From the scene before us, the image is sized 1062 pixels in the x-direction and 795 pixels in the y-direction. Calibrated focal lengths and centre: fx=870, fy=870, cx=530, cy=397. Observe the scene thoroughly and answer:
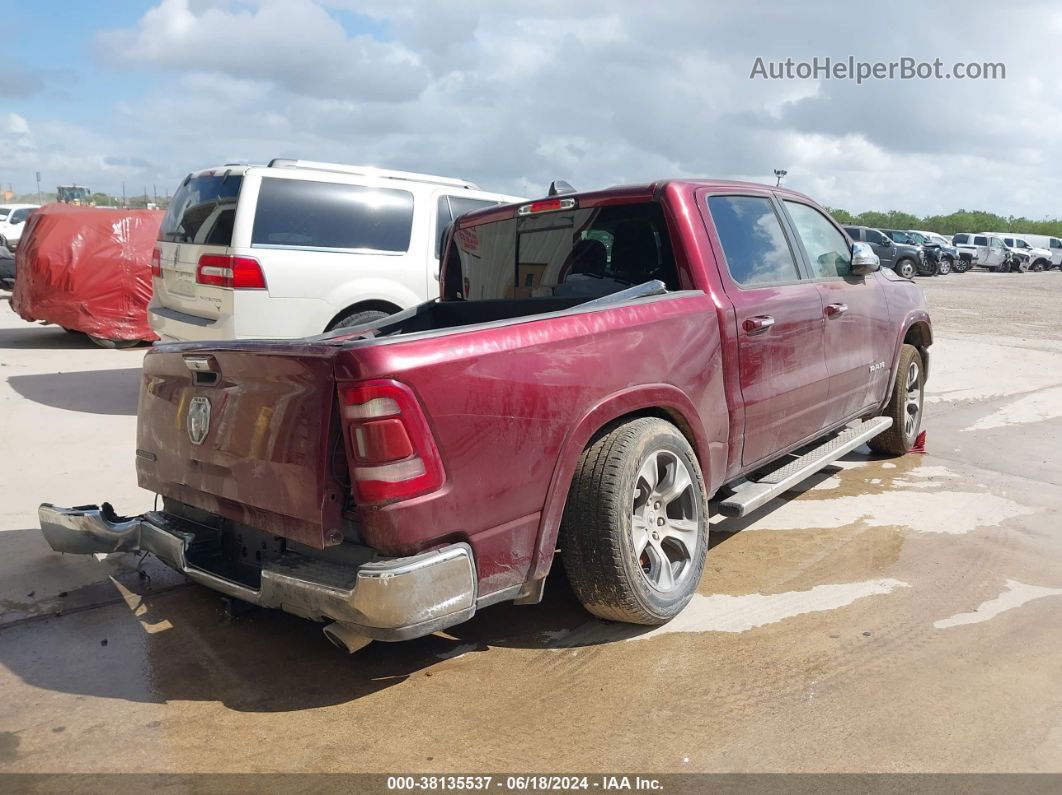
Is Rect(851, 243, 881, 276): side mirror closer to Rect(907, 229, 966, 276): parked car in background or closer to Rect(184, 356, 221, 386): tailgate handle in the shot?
Rect(184, 356, 221, 386): tailgate handle

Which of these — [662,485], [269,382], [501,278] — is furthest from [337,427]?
[501,278]

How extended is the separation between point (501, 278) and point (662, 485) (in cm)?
162

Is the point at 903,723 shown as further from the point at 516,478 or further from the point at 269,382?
the point at 269,382

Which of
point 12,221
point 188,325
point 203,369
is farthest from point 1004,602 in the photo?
point 12,221

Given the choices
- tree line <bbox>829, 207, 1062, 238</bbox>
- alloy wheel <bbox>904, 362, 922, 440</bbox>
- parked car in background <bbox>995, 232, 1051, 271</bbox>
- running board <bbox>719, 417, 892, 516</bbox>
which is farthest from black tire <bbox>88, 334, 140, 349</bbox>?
tree line <bbox>829, 207, 1062, 238</bbox>

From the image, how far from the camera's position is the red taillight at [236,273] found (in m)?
6.61

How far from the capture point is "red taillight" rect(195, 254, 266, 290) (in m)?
6.61

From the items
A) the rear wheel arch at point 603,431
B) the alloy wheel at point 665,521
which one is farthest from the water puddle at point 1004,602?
the rear wheel arch at point 603,431

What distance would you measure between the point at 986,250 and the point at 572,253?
40.8 metres

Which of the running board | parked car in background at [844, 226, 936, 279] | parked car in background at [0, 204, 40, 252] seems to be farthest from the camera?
parked car in background at [844, 226, 936, 279]

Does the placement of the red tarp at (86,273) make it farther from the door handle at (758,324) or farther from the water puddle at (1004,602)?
the water puddle at (1004,602)

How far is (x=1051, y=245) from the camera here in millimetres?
43344

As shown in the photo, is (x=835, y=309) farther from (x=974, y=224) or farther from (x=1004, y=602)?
(x=974, y=224)

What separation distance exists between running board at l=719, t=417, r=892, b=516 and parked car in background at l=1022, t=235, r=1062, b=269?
44.0 metres
